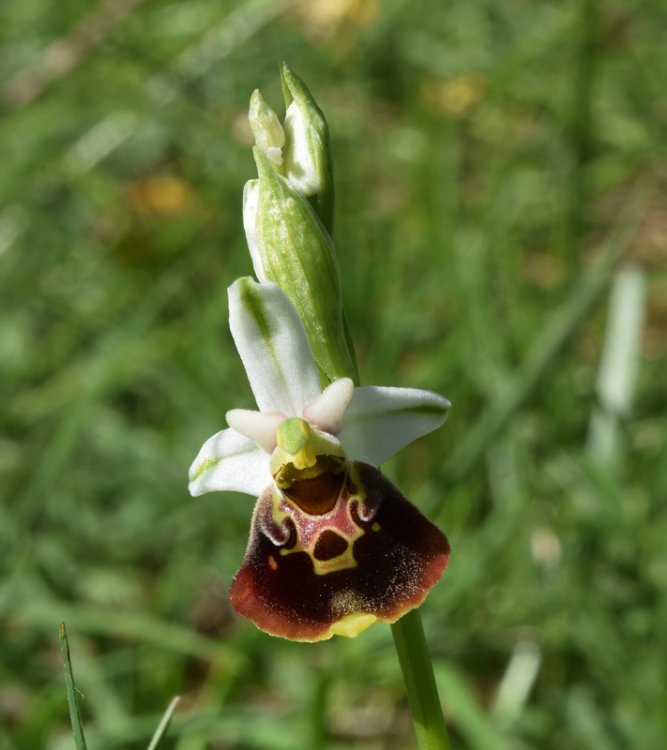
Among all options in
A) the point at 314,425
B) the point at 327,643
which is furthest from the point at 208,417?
the point at 314,425

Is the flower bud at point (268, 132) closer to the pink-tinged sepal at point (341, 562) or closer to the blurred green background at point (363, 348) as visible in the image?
the pink-tinged sepal at point (341, 562)

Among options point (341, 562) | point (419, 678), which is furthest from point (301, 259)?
point (419, 678)

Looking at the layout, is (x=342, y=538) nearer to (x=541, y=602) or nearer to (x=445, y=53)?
(x=541, y=602)

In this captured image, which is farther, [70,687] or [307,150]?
[307,150]

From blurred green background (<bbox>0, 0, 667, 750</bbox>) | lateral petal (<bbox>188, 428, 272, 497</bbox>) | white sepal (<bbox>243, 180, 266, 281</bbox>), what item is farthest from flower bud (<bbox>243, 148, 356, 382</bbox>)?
blurred green background (<bbox>0, 0, 667, 750</bbox>)

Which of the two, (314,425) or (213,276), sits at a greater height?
(314,425)

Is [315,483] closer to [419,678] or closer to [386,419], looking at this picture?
[386,419]

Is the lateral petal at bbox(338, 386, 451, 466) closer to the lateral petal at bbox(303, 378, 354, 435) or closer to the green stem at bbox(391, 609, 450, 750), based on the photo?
the lateral petal at bbox(303, 378, 354, 435)

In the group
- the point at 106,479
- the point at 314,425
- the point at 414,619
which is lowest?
the point at 106,479
